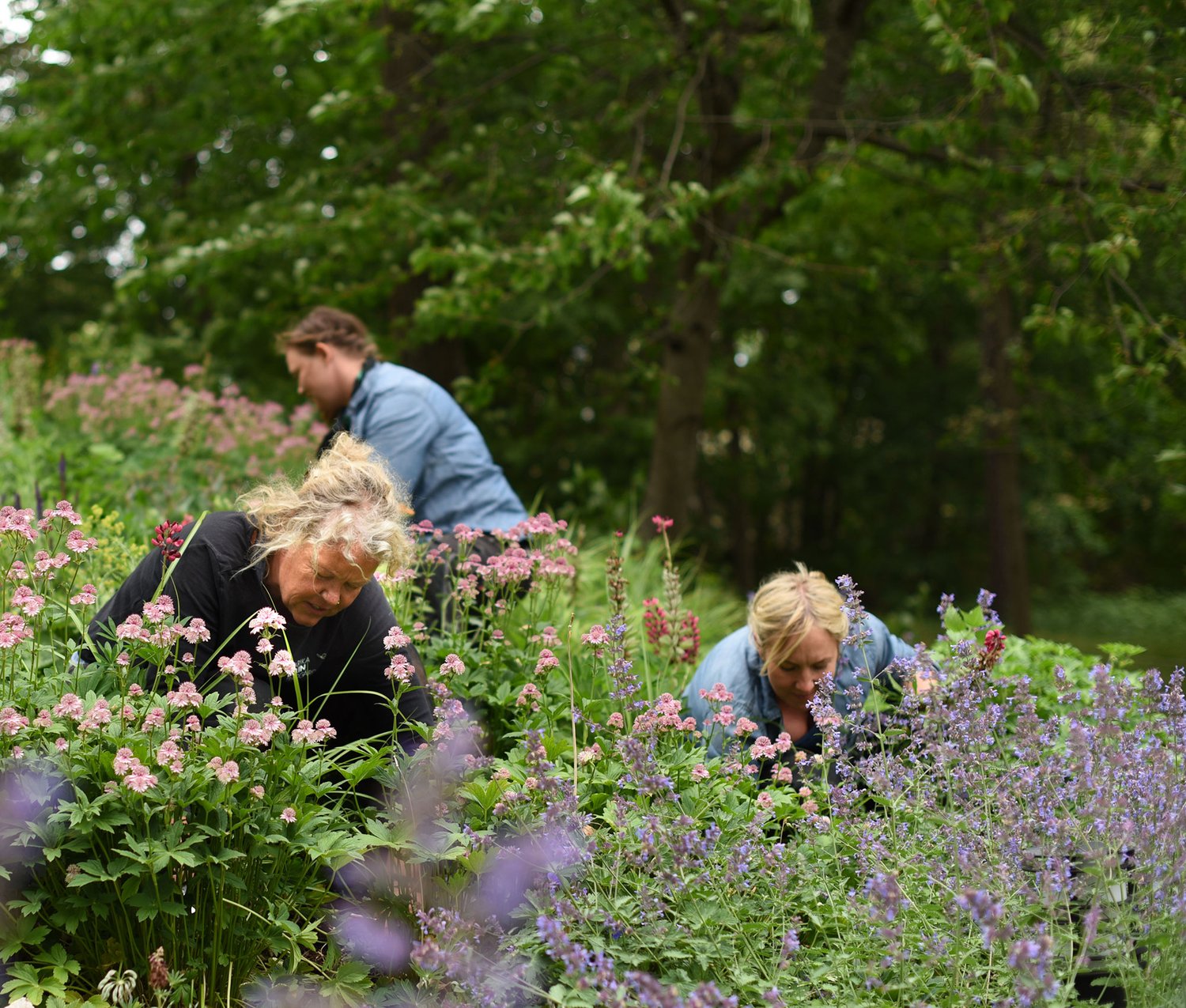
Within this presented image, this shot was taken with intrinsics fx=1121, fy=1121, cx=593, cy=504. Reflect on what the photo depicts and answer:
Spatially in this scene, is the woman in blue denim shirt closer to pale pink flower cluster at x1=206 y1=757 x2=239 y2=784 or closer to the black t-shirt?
the black t-shirt

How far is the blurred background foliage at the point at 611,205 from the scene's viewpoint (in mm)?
5992

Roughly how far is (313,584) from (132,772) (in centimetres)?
82

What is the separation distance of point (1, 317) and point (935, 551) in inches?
671

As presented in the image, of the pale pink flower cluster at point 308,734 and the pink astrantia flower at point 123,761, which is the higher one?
the pink astrantia flower at point 123,761

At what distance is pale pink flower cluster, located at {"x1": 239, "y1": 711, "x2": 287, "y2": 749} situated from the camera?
227cm

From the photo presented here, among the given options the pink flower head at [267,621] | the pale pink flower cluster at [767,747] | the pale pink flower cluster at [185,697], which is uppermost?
the pink flower head at [267,621]

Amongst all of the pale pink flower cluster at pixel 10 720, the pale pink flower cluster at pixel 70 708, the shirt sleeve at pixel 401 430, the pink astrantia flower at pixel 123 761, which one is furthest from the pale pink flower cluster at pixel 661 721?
the shirt sleeve at pixel 401 430

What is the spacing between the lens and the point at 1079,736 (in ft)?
7.32

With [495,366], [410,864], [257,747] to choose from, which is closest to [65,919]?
[257,747]

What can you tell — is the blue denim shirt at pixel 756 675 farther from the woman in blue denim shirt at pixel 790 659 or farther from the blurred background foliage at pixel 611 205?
the blurred background foliage at pixel 611 205

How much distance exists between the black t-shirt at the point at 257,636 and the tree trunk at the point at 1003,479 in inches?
454

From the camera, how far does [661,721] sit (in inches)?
104

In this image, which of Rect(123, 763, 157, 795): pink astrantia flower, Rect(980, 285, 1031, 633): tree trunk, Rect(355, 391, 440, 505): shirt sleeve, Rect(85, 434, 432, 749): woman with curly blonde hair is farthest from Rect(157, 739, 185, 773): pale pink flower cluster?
Rect(980, 285, 1031, 633): tree trunk

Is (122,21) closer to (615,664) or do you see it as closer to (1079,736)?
(615,664)
